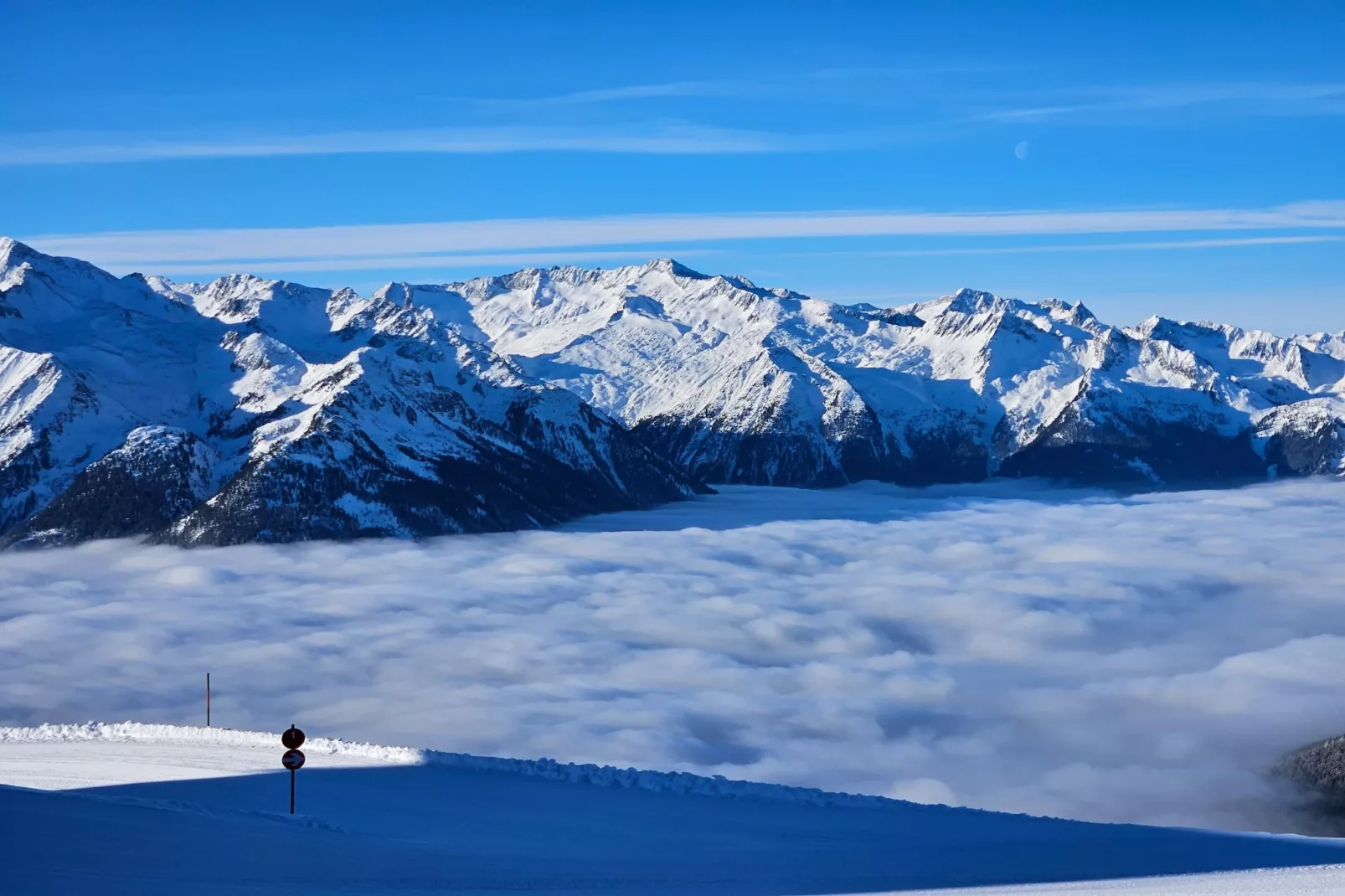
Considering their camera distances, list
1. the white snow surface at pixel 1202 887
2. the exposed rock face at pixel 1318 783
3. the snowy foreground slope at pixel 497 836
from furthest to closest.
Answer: the exposed rock face at pixel 1318 783
the snowy foreground slope at pixel 497 836
the white snow surface at pixel 1202 887

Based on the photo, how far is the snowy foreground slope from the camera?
54969 millimetres

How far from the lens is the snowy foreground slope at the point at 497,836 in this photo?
180ft

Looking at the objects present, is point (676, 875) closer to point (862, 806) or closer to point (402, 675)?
point (862, 806)

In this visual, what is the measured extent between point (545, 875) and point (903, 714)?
12983 centimetres

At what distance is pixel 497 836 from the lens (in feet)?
221

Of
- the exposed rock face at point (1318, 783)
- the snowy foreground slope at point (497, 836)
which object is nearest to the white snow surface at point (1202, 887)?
the snowy foreground slope at point (497, 836)

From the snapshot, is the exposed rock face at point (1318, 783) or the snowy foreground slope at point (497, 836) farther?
the exposed rock face at point (1318, 783)

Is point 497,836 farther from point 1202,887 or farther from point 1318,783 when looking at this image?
point 1318,783

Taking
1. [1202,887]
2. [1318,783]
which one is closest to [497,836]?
[1202,887]

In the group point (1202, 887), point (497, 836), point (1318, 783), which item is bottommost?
point (1318, 783)

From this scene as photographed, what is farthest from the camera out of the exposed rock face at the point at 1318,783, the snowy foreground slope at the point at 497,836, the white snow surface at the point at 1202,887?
the exposed rock face at the point at 1318,783

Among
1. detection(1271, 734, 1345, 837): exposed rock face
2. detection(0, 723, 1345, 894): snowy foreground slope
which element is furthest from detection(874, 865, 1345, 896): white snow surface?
detection(1271, 734, 1345, 837): exposed rock face

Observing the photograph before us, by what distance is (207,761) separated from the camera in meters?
81.6

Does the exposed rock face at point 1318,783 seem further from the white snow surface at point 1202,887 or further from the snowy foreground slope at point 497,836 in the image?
the white snow surface at point 1202,887
